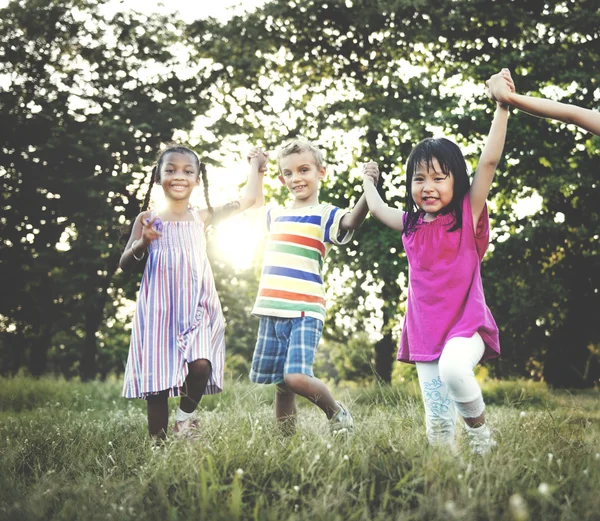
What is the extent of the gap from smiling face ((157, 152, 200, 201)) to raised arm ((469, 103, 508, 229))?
1882 millimetres

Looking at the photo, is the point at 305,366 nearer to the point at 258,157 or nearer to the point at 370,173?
the point at 370,173

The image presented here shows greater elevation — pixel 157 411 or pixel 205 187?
pixel 205 187

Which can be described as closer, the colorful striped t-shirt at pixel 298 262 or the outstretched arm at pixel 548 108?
the outstretched arm at pixel 548 108

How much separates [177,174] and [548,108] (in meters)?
2.32

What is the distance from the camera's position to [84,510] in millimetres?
2340

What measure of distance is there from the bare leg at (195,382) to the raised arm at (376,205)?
1415mm

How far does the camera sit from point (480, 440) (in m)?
3.01

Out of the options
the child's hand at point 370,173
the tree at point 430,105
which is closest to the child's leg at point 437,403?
the child's hand at point 370,173

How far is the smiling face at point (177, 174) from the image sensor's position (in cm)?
415

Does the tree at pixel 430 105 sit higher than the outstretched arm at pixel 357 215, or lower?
higher

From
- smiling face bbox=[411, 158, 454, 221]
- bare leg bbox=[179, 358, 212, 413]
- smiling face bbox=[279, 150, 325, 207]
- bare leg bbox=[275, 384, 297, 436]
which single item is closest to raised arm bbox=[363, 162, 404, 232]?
smiling face bbox=[411, 158, 454, 221]

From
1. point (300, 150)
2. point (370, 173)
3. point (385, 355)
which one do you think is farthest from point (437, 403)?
point (385, 355)

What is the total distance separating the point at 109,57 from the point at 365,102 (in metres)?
7.52

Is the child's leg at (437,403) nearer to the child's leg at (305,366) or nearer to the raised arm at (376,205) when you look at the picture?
the child's leg at (305,366)
